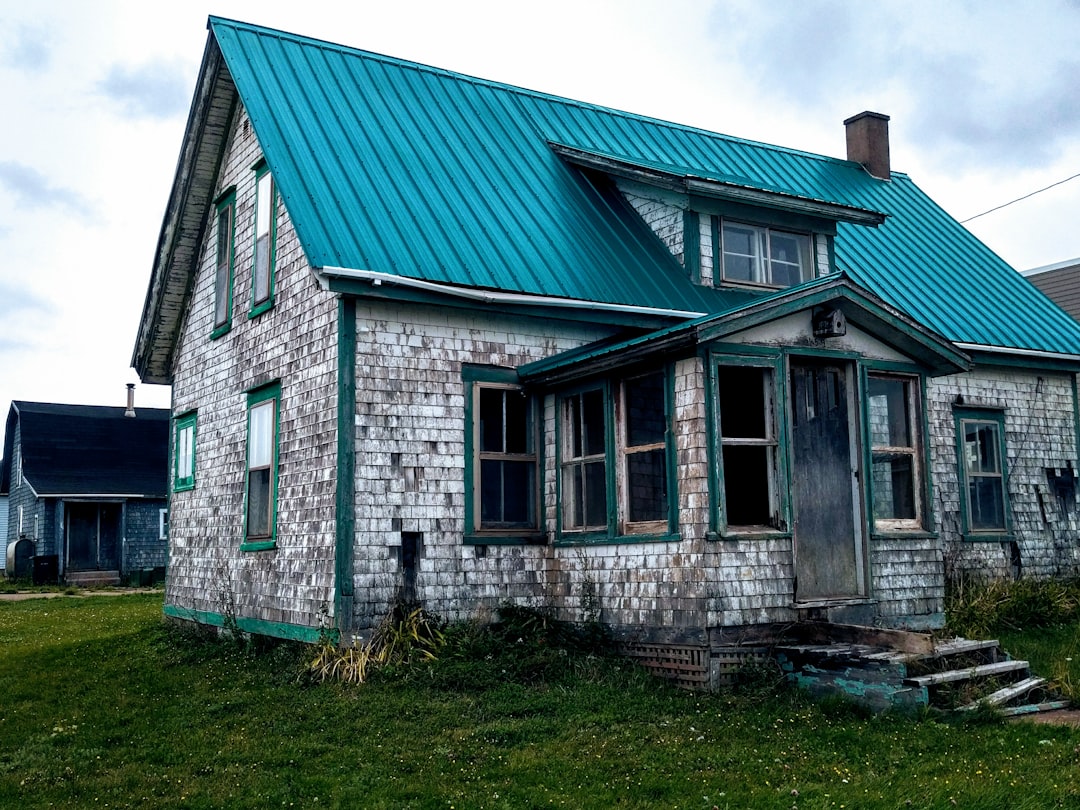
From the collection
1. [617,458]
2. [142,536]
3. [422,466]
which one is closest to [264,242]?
[422,466]

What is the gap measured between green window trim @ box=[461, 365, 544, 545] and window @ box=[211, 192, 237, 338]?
4.45m

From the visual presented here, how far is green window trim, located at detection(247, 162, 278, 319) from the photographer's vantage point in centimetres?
1419

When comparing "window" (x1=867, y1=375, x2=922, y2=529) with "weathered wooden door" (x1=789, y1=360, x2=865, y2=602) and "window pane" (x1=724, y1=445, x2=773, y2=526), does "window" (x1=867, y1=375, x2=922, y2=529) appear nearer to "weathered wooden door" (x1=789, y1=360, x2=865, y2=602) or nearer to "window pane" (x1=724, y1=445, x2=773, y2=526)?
"weathered wooden door" (x1=789, y1=360, x2=865, y2=602)

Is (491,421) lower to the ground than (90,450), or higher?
lower

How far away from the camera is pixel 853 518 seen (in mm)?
11648

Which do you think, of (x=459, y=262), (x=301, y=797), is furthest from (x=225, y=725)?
(x=459, y=262)

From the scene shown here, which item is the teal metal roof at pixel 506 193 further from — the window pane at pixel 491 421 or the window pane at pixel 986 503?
the window pane at pixel 986 503

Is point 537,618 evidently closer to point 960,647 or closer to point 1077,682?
point 960,647

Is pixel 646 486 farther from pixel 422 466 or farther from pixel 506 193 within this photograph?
pixel 506 193

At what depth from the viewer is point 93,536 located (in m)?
36.4

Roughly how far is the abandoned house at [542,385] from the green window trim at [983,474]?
0.04 m

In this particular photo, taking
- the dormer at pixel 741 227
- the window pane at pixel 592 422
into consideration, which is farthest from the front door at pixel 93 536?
the window pane at pixel 592 422

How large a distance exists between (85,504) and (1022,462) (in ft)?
95.0

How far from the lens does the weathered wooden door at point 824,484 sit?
11.4 meters
